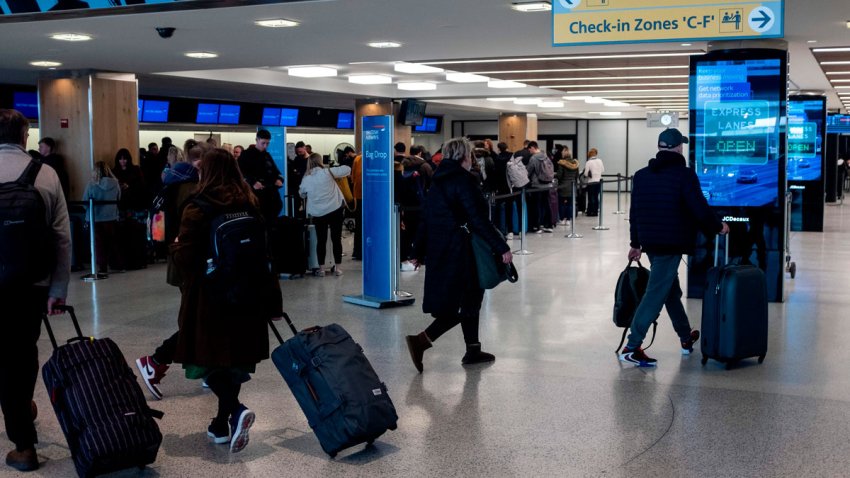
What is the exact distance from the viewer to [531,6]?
8078mm

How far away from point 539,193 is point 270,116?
8565 mm

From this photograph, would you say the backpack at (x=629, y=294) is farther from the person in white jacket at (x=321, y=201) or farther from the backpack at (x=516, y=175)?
the backpack at (x=516, y=175)

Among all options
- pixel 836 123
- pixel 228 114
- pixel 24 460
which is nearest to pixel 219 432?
pixel 24 460

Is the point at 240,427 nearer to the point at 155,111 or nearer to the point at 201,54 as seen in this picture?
the point at 201,54

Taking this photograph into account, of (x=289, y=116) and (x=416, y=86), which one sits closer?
(x=416, y=86)

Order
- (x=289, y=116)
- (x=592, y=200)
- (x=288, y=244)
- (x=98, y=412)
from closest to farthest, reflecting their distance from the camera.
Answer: (x=98, y=412)
(x=288, y=244)
(x=592, y=200)
(x=289, y=116)

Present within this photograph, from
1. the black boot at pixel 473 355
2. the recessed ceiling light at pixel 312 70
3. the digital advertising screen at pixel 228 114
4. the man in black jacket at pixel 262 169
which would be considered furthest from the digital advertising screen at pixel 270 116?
the black boot at pixel 473 355

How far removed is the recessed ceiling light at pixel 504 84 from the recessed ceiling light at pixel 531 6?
1023 cm

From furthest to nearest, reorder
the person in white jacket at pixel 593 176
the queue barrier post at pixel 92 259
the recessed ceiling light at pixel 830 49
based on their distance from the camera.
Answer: the person in white jacket at pixel 593 176 → the queue barrier post at pixel 92 259 → the recessed ceiling light at pixel 830 49

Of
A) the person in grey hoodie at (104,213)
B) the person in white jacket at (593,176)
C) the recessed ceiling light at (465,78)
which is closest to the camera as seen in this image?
the person in grey hoodie at (104,213)

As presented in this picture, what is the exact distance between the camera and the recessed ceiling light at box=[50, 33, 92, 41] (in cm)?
978

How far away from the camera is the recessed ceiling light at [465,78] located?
17384mm

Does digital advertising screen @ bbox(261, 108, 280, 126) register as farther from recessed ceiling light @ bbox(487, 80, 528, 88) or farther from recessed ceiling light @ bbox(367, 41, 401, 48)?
recessed ceiling light @ bbox(367, 41, 401, 48)

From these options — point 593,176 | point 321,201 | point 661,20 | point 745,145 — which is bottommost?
point 321,201
